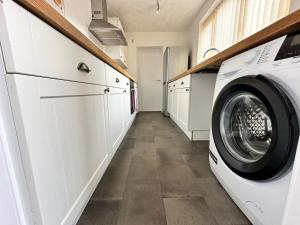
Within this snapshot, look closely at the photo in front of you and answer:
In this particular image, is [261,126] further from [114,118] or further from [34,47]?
[114,118]

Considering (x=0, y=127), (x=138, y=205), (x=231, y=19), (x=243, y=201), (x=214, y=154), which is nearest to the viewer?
(x=0, y=127)

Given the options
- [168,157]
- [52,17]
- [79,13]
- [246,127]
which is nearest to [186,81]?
[168,157]

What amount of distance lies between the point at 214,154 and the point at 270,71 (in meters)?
0.63

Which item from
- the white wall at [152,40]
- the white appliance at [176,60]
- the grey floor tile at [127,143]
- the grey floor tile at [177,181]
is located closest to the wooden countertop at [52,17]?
the grey floor tile at [177,181]

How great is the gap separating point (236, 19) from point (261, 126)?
1864 millimetres

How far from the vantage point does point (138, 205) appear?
82 centimetres

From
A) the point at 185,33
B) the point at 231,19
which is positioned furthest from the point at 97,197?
the point at 185,33

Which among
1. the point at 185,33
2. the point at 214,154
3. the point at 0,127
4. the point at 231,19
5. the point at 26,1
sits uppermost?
the point at 185,33

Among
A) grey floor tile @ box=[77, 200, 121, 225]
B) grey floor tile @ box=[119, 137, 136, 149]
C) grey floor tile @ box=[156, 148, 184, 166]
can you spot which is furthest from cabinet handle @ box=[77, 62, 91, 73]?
grey floor tile @ box=[119, 137, 136, 149]

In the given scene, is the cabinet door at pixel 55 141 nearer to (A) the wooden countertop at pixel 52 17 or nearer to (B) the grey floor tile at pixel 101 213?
(B) the grey floor tile at pixel 101 213

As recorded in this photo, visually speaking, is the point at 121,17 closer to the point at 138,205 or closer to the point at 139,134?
the point at 139,134

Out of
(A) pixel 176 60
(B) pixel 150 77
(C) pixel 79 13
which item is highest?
(C) pixel 79 13

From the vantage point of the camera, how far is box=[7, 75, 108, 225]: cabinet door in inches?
15.9

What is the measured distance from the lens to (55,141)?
0.52 m
